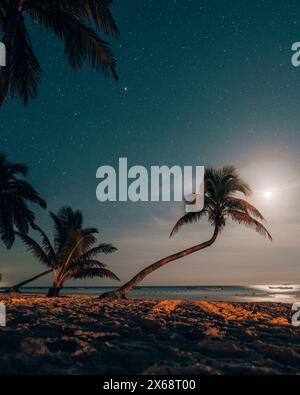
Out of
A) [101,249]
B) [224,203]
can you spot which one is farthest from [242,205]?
[101,249]

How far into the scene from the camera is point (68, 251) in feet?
61.4

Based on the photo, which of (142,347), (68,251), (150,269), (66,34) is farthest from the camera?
(68,251)

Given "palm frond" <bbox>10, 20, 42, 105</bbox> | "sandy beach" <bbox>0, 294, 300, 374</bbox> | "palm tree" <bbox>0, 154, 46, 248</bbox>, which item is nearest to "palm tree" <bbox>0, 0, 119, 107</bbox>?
"palm frond" <bbox>10, 20, 42, 105</bbox>

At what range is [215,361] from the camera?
11.9 feet

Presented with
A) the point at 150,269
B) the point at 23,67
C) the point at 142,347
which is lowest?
the point at 142,347

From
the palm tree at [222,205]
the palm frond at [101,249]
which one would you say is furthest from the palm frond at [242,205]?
the palm frond at [101,249]

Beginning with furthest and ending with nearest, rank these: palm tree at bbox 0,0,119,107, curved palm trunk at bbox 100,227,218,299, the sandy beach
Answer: curved palm trunk at bbox 100,227,218,299 → palm tree at bbox 0,0,119,107 → the sandy beach

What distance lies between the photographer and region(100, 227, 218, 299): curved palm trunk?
1292cm

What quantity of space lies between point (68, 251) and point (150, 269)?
20.4ft

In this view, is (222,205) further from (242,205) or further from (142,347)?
(142,347)

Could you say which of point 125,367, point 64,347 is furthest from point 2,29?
point 125,367

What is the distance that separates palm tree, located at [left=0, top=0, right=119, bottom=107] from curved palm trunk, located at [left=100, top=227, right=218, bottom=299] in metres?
6.47

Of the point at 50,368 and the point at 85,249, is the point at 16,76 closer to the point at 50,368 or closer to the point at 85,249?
the point at 50,368

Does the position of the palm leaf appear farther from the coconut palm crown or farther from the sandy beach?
the sandy beach
